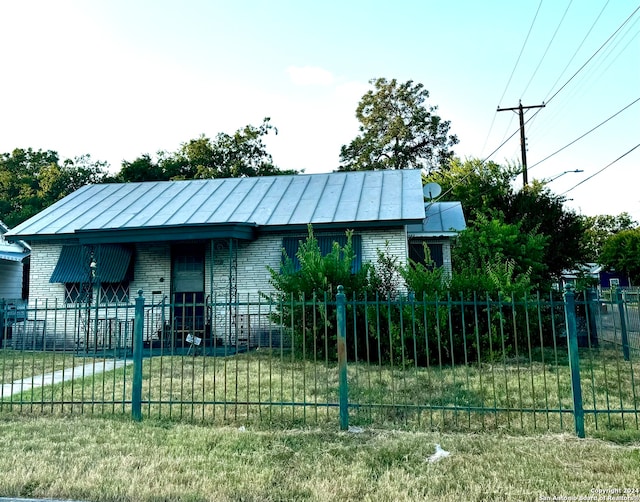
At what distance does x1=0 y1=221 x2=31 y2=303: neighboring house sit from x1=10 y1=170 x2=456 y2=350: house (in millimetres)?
5675

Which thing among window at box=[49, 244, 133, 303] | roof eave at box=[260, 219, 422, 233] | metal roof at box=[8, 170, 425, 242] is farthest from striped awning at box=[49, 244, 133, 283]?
roof eave at box=[260, 219, 422, 233]

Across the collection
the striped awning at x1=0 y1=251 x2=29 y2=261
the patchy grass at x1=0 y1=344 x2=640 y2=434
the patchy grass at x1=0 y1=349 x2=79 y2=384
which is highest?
the striped awning at x1=0 y1=251 x2=29 y2=261

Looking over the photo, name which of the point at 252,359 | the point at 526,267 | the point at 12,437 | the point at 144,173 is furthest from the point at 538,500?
the point at 144,173

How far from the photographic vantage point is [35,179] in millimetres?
31984

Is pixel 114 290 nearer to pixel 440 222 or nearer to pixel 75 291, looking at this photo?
pixel 75 291

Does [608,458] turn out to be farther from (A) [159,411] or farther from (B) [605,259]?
(B) [605,259]

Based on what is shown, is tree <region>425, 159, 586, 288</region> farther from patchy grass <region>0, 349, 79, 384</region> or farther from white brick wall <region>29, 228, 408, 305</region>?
patchy grass <region>0, 349, 79, 384</region>

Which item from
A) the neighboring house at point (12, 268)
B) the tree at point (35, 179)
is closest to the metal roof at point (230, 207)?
the neighboring house at point (12, 268)

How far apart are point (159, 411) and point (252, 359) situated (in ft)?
14.1

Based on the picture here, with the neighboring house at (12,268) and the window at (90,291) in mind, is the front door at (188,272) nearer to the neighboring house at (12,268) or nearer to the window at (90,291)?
the window at (90,291)

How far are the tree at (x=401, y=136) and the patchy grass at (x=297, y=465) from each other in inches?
1224

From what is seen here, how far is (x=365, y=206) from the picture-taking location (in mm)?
13820

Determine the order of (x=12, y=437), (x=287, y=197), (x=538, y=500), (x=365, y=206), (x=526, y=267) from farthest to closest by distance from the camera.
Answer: (x=287, y=197)
(x=365, y=206)
(x=526, y=267)
(x=12, y=437)
(x=538, y=500)

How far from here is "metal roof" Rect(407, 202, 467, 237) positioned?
1440cm
